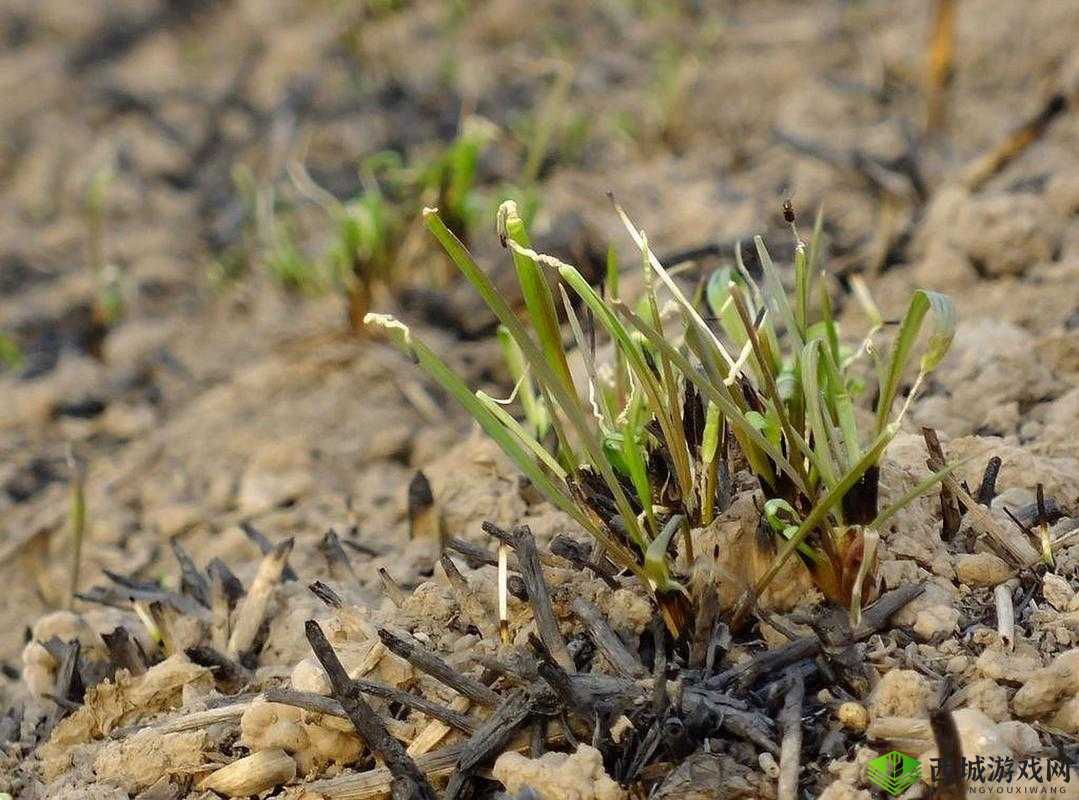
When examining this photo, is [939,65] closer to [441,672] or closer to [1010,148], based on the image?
[1010,148]

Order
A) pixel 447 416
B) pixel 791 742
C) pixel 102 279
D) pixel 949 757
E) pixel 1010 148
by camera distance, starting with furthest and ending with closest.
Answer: pixel 102 279 → pixel 1010 148 → pixel 447 416 → pixel 791 742 → pixel 949 757

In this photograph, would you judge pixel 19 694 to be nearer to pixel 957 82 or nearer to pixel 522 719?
pixel 522 719

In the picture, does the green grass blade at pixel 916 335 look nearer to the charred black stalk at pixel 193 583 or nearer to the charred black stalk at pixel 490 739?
the charred black stalk at pixel 490 739

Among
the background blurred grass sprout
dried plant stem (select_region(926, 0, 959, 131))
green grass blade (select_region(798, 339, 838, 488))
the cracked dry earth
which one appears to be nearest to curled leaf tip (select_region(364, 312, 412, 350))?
the background blurred grass sprout

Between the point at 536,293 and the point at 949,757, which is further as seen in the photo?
the point at 536,293

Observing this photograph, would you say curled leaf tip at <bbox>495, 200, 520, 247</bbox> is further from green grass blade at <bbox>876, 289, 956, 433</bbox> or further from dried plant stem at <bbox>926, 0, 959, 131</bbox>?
dried plant stem at <bbox>926, 0, 959, 131</bbox>

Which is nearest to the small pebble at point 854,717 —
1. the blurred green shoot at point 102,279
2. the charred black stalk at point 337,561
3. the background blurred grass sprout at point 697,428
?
the background blurred grass sprout at point 697,428

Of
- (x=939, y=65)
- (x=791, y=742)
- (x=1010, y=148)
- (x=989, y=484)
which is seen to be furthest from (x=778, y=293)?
(x=939, y=65)
